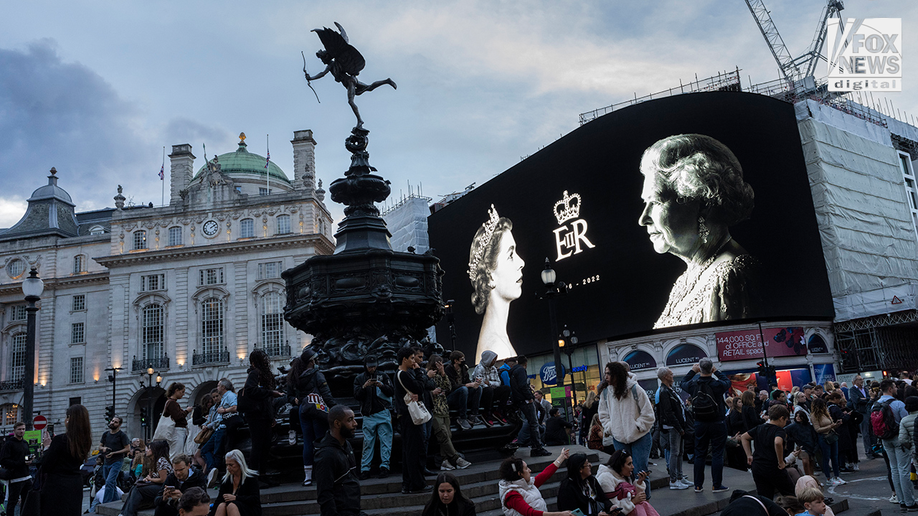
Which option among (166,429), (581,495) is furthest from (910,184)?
(166,429)

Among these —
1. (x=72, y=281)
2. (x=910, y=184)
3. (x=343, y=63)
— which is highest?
(x=72, y=281)

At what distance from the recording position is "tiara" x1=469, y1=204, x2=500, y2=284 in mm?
47953

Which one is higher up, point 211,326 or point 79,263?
point 79,263

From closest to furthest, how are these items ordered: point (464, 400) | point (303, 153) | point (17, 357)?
point (464, 400) → point (17, 357) → point (303, 153)

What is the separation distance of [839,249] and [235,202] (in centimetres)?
4231

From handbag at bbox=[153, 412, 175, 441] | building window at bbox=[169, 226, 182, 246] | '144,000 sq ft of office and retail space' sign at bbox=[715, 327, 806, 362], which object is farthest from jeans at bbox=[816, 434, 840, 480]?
building window at bbox=[169, 226, 182, 246]

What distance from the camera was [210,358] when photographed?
168 ft

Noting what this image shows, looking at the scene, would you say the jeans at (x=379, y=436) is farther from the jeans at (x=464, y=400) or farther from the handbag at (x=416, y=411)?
the jeans at (x=464, y=400)

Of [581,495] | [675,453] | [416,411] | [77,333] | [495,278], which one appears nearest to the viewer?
[581,495]

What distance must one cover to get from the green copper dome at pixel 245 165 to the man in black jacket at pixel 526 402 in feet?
180

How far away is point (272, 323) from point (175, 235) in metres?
11.1

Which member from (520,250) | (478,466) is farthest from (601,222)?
(478,466)

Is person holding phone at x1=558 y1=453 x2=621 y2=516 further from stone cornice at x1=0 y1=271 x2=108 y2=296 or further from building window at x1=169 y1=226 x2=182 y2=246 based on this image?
stone cornice at x1=0 y1=271 x2=108 y2=296

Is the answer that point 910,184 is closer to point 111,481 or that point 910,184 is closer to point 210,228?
point 210,228
